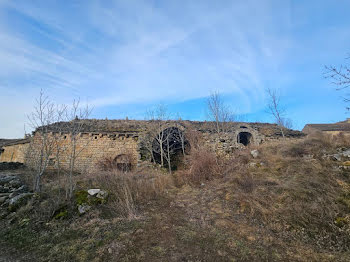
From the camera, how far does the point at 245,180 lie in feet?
19.6

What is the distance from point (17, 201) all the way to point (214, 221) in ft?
20.2

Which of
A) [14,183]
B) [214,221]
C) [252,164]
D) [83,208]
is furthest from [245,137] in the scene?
[14,183]

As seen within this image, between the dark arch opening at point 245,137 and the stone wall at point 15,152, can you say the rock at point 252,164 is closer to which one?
the dark arch opening at point 245,137

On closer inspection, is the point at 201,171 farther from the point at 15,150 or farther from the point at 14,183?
the point at 15,150

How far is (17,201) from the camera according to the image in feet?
17.6

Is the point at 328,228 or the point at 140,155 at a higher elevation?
the point at 140,155

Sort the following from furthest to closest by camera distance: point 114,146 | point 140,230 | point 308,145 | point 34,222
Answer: point 114,146, point 308,145, point 34,222, point 140,230

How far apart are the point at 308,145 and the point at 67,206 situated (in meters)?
9.60

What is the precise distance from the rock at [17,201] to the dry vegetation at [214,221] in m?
0.40

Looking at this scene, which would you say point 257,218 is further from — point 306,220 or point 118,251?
point 118,251

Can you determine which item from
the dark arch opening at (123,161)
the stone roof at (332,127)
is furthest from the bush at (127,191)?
the stone roof at (332,127)

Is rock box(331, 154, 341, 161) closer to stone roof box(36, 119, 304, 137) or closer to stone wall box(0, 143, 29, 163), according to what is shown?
stone roof box(36, 119, 304, 137)

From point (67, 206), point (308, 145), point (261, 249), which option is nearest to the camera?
point (261, 249)

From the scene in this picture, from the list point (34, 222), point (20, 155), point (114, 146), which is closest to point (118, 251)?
point (34, 222)
